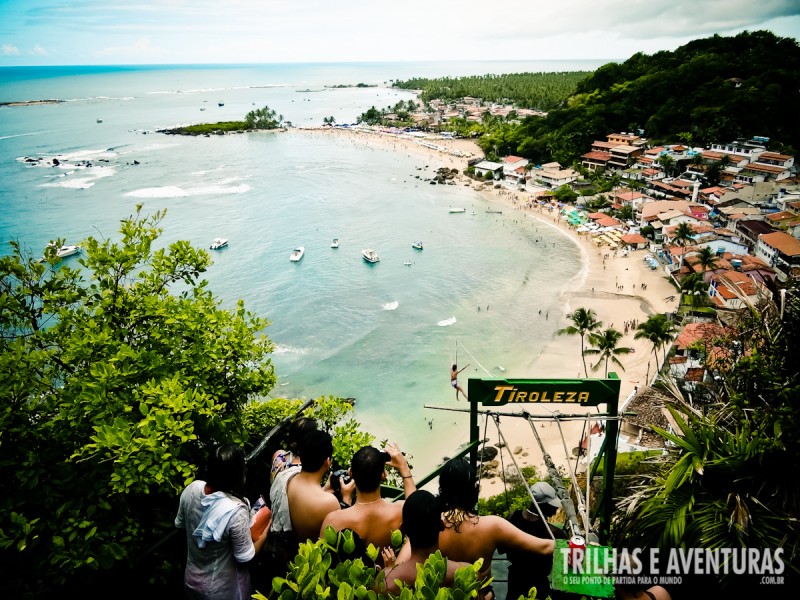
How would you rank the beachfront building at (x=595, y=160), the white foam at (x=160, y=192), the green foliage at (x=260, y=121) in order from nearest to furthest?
the white foam at (x=160, y=192)
the beachfront building at (x=595, y=160)
the green foliage at (x=260, y=121)

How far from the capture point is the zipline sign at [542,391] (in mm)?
4105

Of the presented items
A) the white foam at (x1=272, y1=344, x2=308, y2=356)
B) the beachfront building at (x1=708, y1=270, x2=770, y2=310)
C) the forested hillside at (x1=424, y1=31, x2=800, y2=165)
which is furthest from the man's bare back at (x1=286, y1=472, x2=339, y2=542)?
the forested hillside at (x1=424, y1=31, x2=800, y2=165)

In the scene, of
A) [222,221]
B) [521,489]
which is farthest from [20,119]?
[521,489]

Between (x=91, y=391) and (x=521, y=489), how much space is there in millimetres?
12503

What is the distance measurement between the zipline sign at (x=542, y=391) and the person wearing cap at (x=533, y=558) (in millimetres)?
813

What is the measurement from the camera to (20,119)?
10606cm

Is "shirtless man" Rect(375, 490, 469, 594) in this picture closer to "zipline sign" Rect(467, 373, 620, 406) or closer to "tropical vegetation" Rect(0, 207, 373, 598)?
"zipline sign" Rect(467, 373, 620, 406)

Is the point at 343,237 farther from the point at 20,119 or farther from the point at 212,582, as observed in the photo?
the point at 20,119

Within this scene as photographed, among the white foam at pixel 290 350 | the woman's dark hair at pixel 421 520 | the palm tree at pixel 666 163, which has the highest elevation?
the woman's dark hair at pixel 421 520

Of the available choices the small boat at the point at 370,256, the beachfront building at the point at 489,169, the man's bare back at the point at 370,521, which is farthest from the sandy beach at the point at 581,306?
the small boat at the point at 370,256

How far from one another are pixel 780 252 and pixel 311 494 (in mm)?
32248

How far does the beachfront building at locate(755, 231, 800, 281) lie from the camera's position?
2572cm

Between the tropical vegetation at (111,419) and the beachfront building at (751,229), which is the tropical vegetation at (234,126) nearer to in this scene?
the beachfront building at (751,229)

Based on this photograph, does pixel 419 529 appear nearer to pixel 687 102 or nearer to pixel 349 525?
pixel 349 525
